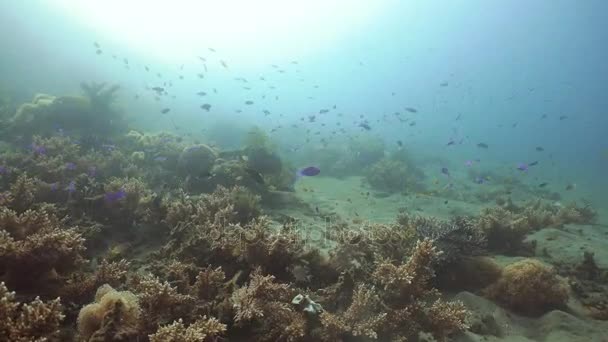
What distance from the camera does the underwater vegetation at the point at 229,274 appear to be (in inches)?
136

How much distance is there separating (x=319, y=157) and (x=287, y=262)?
18453mm

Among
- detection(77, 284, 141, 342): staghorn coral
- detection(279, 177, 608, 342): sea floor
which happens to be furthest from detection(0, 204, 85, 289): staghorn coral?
detection(279, 177, 608, 342): sea floor

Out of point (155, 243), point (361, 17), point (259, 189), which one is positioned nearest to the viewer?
point (155, 243)

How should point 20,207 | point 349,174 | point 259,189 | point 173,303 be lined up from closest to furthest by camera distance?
point 173,303 → point 20,207 → point 259,189 → point 349,174

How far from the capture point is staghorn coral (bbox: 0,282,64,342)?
2.61m

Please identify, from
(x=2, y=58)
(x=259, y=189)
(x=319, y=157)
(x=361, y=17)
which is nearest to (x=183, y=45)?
(x=361, y=17)

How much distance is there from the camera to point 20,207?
5.77 metres

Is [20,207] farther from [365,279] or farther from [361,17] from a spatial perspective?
[361,17]

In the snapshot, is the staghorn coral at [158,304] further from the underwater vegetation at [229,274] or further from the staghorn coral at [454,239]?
the staghorn coral at [454,239]

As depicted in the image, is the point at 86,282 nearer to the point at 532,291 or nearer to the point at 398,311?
the point at 398,311

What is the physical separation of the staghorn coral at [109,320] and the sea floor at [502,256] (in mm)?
3878

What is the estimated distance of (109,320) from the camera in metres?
3.12

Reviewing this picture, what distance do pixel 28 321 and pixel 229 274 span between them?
2348mm

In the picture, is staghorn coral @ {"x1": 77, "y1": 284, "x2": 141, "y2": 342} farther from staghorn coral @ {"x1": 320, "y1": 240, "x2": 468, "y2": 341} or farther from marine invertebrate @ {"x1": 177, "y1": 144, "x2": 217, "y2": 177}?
marine invertebrate @ {"x1": 177, "y1": 144, "x2": 217, "y2": 177}
